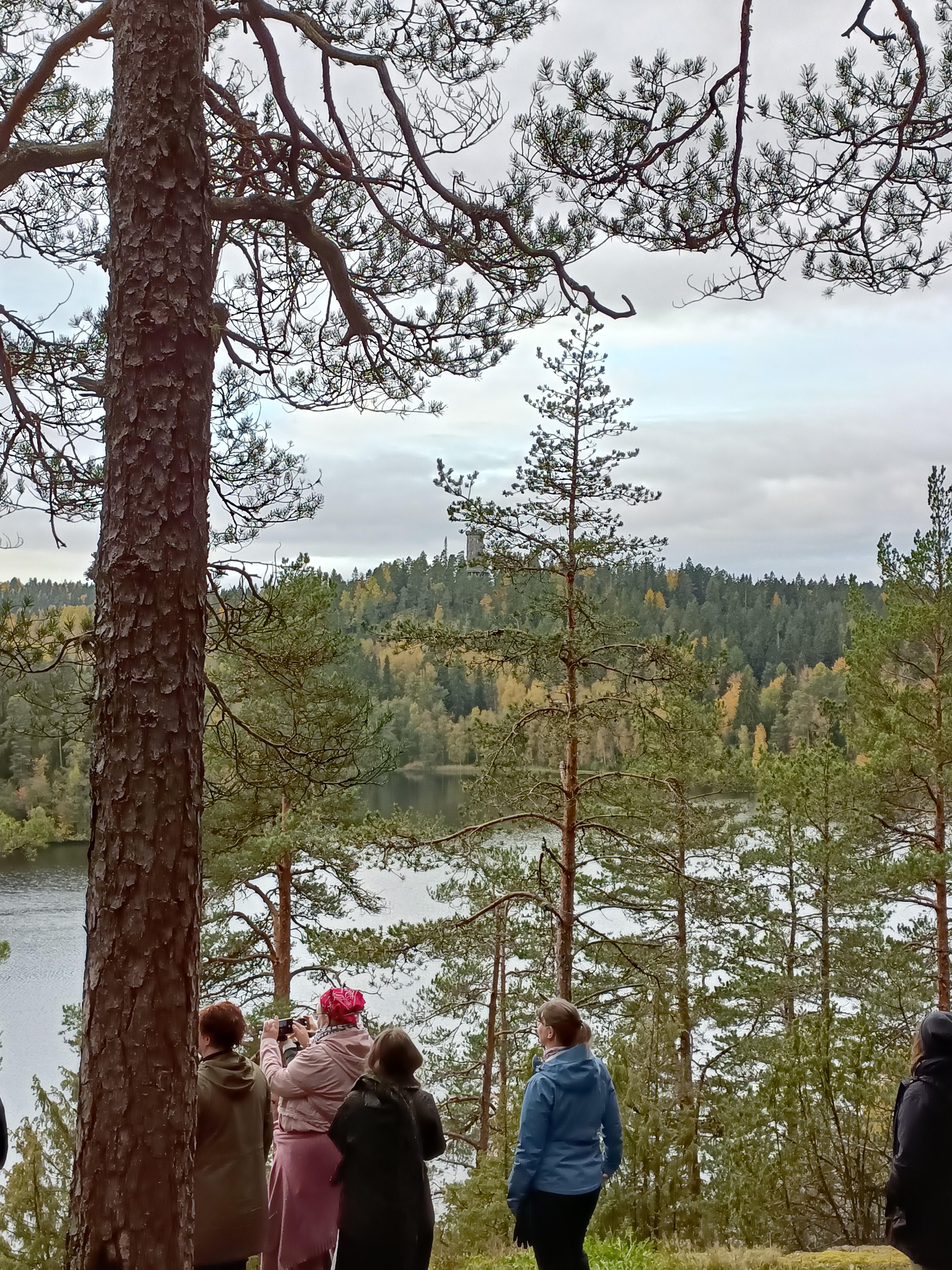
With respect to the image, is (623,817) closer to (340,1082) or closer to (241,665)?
(241,665)

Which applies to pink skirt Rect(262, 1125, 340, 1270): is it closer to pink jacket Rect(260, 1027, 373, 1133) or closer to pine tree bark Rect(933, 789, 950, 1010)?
pink jacket Rect(260, 1027, 373, 1133)

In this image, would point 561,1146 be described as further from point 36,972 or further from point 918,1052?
point 36,972

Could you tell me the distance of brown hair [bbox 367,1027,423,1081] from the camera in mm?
2410

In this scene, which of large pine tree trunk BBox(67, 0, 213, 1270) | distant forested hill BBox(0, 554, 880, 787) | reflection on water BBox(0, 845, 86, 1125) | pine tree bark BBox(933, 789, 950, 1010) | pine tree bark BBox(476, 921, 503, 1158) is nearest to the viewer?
large pine tree trunk BBox(67, 0, 213, 1270)

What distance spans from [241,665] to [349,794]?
300cm

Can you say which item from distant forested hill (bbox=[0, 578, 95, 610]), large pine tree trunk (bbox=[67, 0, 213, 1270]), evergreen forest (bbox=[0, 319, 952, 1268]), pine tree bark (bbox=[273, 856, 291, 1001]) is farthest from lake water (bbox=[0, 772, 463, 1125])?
large pine tree trunk (bbox=[67, 0, 213, 1270])

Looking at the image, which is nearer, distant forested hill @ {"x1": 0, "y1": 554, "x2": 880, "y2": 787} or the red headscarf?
the red headscarf

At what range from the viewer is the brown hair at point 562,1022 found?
264 cm

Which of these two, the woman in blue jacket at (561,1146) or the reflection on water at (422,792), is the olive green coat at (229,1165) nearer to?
the woman in blue jacket at (561,1146)

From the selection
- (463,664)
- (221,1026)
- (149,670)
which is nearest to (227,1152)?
(221,1026)

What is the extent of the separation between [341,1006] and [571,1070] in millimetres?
623

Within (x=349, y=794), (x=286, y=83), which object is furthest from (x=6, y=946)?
(x=286, y=83)

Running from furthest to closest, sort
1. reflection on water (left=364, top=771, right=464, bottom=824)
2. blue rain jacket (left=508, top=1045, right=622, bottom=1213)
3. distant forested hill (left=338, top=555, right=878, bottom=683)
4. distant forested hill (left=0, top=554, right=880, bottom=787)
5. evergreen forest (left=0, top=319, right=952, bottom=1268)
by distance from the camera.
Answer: distant forested hill (left=338, top=555, right=878, bottom=683) → reflection on water (left=364, top=771, right=464, bottom=824) → distant forested hill (left=0, top=554, right=880, bottom=787) → evergreen forest (left=0, top=319, right=952, bottom=1268) → blue rain jacket (left=508, top=1045, right=622, bottom=1213)

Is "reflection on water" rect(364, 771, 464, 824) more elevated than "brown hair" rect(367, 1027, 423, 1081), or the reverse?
"brown hair" rect(367, 1027, 423, 1081)
